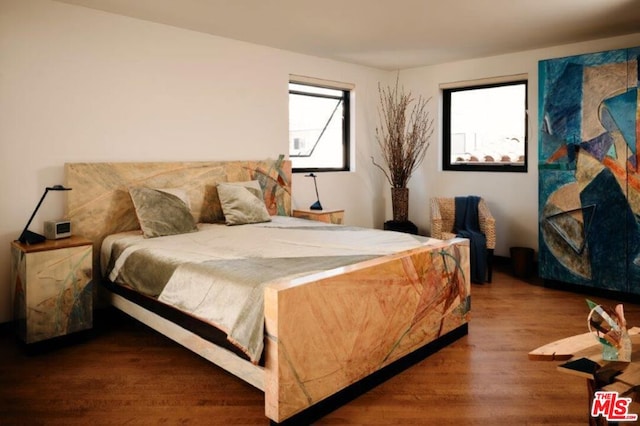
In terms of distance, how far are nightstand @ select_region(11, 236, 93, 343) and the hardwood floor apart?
16 cm

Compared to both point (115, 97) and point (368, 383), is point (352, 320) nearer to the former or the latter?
point (368, 383)

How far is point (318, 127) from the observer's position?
18.3 feet

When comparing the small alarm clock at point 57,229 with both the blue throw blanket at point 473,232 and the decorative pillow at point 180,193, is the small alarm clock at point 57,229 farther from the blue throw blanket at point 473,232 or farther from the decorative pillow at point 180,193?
the blue throw blanket at point 473,232

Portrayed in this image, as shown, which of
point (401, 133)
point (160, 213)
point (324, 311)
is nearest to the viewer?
point (324, 311)

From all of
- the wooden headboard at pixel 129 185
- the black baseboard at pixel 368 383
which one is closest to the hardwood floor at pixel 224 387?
the black baseboard at pixel 368 383

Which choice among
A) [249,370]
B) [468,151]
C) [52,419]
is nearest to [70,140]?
[52,419]

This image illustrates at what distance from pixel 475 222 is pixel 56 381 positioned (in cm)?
408

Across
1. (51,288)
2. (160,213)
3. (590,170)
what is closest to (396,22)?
(590,170)

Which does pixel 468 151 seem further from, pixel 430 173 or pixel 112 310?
pixel 112 310

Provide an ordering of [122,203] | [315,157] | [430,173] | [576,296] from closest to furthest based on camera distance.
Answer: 1. [122,203]
2. [576,296]
3. [315,157]
4. [430,173]

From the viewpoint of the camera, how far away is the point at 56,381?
2586 millimetres

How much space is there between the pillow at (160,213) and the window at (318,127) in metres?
1.83

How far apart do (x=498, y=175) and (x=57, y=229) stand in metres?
4.43

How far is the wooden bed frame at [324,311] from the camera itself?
2.04m
